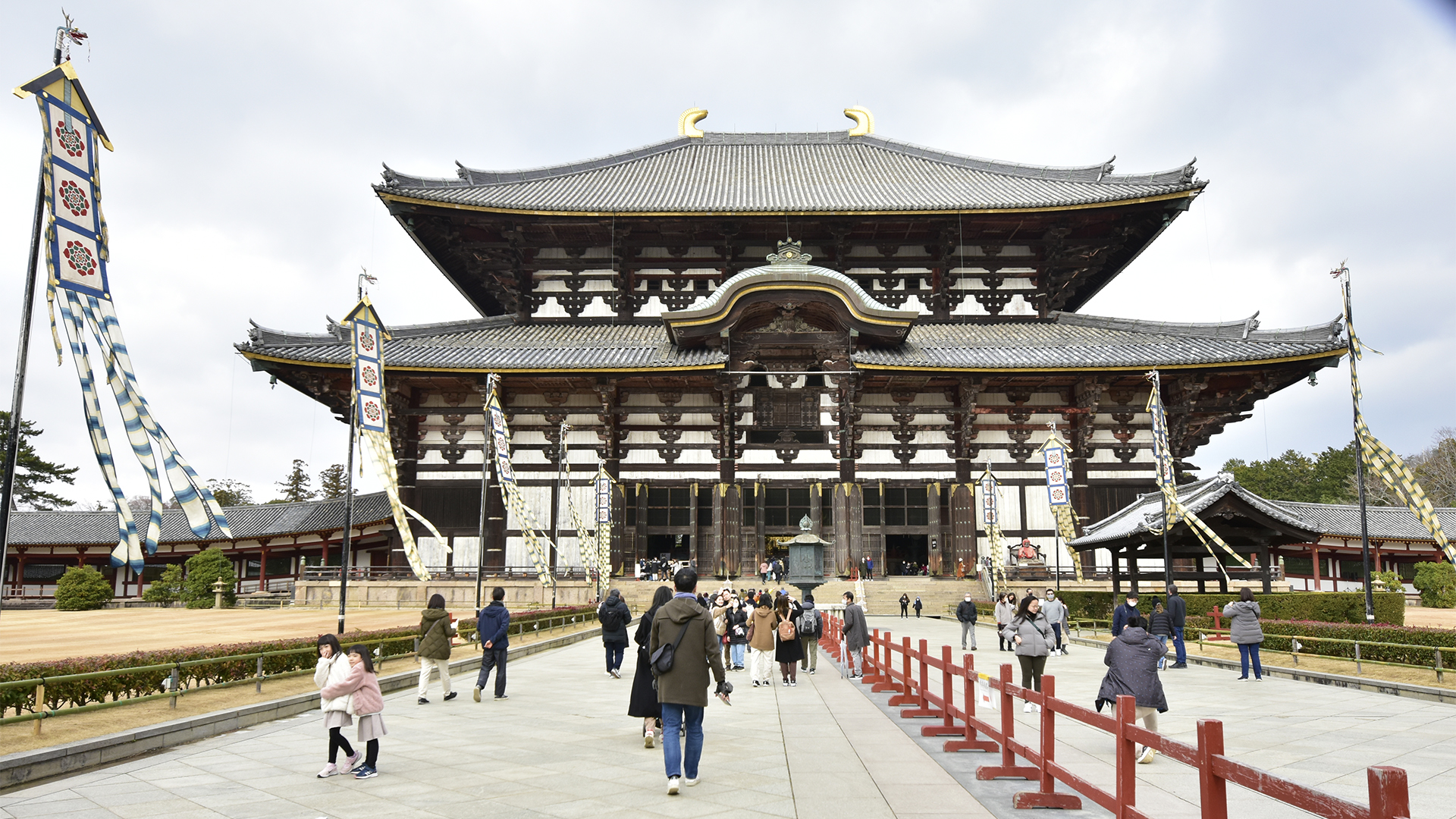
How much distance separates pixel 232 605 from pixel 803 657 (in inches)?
1051

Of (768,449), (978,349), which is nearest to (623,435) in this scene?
(768,449)

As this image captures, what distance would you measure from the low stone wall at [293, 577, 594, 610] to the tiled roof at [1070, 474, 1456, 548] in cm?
1676

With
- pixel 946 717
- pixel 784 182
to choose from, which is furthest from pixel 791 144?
pixel 946 717

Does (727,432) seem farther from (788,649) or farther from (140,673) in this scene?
(140,673)

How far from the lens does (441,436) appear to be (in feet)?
111

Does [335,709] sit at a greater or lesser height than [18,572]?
greater

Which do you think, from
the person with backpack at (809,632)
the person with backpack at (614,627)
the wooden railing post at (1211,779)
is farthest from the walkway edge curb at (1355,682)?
the person with backpack at (614,627)

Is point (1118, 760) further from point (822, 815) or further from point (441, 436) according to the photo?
point (441, 436)

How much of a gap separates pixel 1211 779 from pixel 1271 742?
6.57 meters

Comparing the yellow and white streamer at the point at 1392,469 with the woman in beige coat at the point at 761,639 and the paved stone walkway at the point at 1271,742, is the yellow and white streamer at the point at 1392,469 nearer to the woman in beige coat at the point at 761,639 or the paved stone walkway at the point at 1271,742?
the paved stone walkway at the point at 1271,742

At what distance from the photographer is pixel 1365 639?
1658cm

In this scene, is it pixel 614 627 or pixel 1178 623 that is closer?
pixel 614 627

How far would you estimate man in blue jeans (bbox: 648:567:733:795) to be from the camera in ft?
24.1

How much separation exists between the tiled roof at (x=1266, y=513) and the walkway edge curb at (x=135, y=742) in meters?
19.5
